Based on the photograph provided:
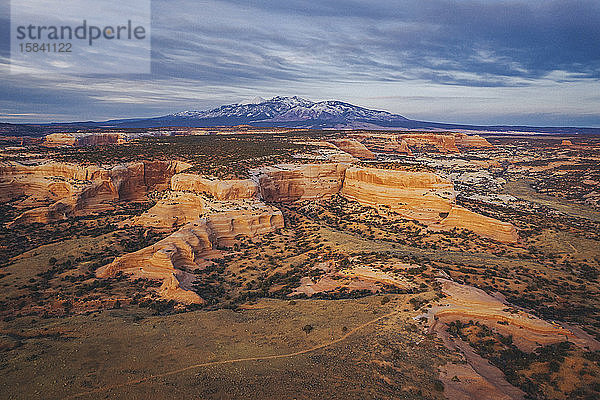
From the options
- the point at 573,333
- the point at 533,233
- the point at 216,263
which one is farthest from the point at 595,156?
the point at 216,263

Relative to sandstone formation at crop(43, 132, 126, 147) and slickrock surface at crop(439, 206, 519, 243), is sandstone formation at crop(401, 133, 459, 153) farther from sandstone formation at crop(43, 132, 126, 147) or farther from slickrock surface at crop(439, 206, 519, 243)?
sandstone formation at crop(43, 132, 126, 147)

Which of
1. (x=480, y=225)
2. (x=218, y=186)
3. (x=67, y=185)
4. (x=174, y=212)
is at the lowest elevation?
(x=480, y=225)

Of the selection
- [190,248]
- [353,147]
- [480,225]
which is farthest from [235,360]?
[353,147]

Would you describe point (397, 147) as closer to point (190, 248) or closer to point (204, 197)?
point (204, 197)

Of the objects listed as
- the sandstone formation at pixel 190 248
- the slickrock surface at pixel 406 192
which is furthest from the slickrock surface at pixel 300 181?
the sandstone formation at pixel 190 248

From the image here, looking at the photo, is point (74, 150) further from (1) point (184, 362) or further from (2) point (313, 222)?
(1) point (184, 362)

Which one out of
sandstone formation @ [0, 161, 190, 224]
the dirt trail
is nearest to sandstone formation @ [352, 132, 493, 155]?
sandstone formation @ [0, 161, 190, 224]
